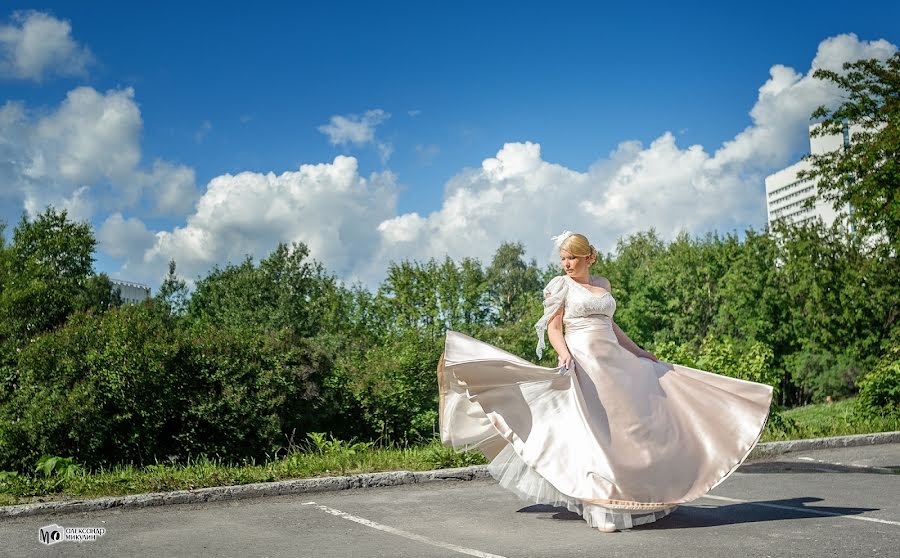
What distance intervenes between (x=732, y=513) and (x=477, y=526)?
2.16 m

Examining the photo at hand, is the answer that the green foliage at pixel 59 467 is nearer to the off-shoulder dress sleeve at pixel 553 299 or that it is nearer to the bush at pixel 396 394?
the off-shoulder dress sleeve at pixel 553 299

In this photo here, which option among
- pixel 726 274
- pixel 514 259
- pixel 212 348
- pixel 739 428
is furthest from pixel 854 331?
pixel 514 259

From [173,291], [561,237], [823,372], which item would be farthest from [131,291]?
[561,237]

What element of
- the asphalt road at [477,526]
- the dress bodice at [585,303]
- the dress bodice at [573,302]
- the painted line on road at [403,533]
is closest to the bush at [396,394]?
the asphalt road at [477,526]

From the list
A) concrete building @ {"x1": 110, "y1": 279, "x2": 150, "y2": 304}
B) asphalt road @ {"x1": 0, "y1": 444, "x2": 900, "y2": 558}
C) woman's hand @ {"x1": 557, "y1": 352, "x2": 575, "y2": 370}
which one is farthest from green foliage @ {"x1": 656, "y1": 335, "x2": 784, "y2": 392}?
concrete building @ {"x1": 110, "y1": 279, "x2": 150, "y2": 304}

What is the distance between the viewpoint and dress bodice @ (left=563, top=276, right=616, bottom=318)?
7203 millimetres

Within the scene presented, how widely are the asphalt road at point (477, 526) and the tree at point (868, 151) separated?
16.4 m

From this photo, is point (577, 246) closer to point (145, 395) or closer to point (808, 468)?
point (808, 468)

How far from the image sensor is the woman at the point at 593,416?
21.6 feet

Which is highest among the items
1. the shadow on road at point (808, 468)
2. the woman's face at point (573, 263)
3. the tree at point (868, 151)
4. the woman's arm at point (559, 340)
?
the tree at point (868, 151)

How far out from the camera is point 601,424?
6.75 metres

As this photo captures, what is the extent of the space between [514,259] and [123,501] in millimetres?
83718

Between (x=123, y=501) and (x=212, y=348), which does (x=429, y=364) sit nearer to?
(x=212, y=348)

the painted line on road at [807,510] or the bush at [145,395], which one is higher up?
the bush at [145,395]
